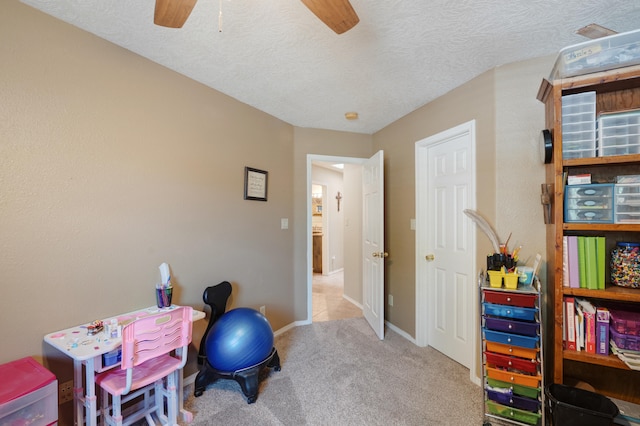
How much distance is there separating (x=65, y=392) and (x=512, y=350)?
2597 millimetres

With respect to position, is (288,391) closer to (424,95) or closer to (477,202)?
(477,202)

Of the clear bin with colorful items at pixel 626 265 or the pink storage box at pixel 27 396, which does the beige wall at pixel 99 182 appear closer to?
the pink storage box at pixel 27 396

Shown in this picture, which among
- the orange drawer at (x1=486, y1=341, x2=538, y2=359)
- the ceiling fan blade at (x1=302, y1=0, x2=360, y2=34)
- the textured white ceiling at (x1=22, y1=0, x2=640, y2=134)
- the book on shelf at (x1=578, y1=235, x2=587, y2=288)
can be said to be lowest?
the orange drawer at (x1=486, y1=341, x2=538, y2=359)

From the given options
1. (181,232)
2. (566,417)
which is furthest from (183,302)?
(566,417)

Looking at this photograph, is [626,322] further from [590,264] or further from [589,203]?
[589,203]

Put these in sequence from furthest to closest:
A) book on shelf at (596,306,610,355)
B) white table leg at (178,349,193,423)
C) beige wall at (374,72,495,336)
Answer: beige wall at (374,72,495,336), white table leg at (178,349,193,423), book on shelf at (596,306,610,355)

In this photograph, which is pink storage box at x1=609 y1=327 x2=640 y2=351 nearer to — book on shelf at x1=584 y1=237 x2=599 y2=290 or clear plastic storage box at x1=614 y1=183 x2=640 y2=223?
book on shelf at x1=584 y1=237 x2=599 y2=290

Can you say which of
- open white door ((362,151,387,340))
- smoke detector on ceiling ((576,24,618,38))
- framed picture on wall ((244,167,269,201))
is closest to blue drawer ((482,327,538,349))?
open white door ((362,151,387,340))

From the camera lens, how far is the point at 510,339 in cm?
161

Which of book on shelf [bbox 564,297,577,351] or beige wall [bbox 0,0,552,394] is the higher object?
beige wall [bbox 0,0,552,394]

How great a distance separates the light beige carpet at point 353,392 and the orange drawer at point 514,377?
15.0 inches

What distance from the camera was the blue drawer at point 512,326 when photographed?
5.16 feet

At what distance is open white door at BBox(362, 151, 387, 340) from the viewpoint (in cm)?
294

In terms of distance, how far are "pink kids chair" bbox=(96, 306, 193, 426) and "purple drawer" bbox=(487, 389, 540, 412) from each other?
191 cm
